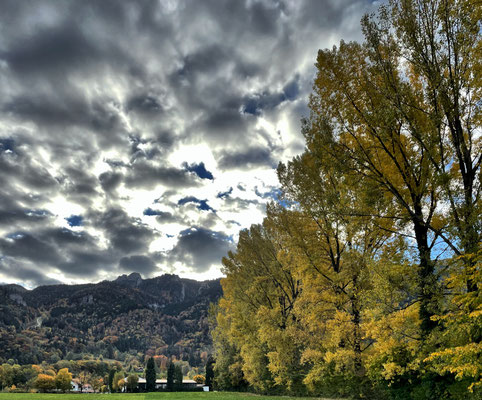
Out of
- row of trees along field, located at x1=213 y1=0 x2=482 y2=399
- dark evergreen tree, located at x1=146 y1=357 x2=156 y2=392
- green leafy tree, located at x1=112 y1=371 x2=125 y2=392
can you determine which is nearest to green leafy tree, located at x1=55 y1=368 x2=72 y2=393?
dark evergreen tree, located at x1=146 y1=357 x2=156 y2=392

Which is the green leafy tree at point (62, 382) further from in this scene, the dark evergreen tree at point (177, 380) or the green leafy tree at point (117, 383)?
the green leafy tree at point (117, 383)

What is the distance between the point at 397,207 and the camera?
1188 cm

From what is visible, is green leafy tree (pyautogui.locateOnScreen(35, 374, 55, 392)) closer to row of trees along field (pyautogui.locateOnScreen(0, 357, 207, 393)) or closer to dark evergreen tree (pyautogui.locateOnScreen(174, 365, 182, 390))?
row of trees along field (pyautogui.locateOnScreen(0, 357, 207, 393))

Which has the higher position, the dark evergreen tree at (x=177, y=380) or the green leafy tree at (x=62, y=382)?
the green leafy tree at (x=62, y=382)

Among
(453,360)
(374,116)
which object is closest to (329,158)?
(374,116)

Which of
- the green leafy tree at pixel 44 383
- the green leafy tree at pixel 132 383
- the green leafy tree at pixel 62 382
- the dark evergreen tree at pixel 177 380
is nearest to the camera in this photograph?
the green leafy tree at pixel 44 383

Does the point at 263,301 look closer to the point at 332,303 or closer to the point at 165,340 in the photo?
the point at 332,303

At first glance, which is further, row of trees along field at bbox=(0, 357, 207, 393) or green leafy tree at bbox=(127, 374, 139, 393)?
green leafy tree at bbox=(127, 374, 139, 393)

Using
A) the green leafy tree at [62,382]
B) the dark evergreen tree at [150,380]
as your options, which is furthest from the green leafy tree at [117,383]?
the green leafy tree at [62,382]

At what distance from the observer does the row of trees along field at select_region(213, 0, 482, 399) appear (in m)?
8.83

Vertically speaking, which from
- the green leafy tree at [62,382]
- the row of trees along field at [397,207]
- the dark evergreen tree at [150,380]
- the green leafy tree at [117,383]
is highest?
the row of trees along field at [397,207]

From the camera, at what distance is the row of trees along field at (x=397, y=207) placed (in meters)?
8.83

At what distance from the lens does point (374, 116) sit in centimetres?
1019

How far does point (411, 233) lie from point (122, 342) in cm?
A: 20720
